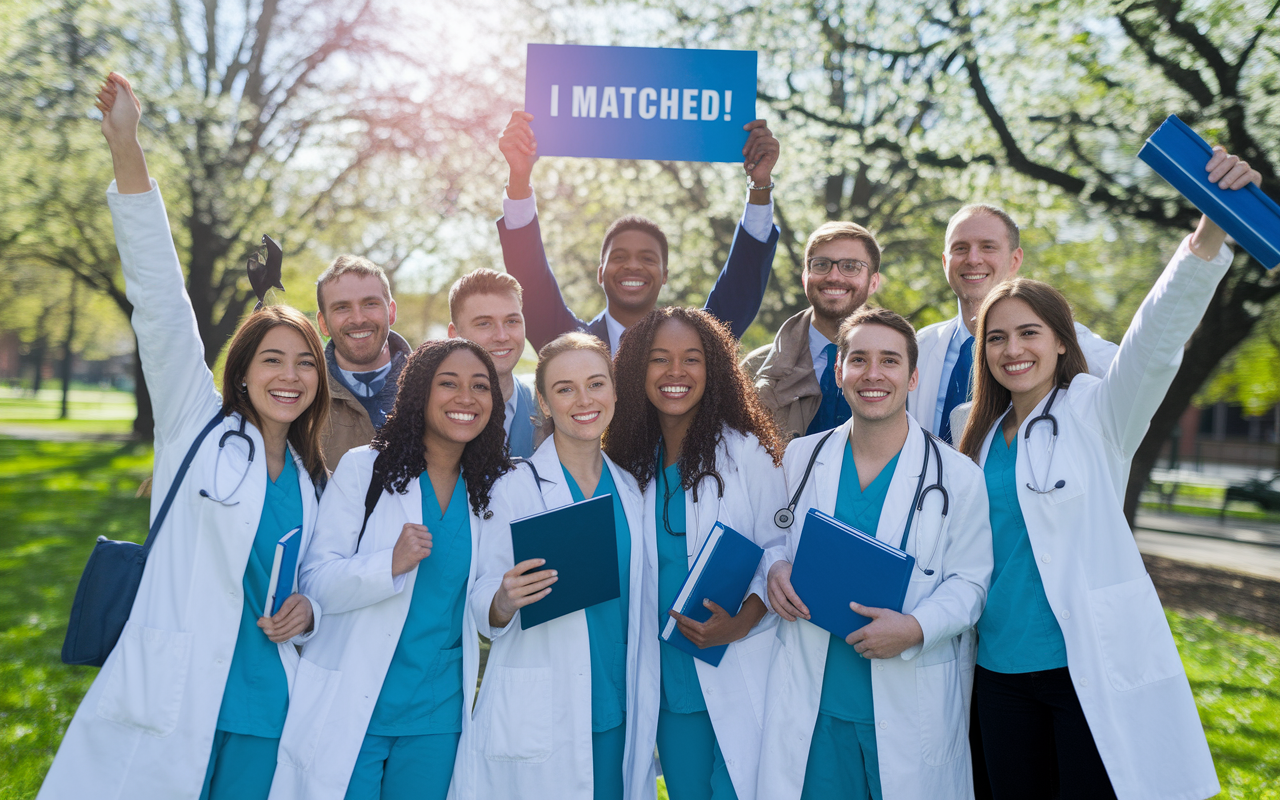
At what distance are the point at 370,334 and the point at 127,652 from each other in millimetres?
1824

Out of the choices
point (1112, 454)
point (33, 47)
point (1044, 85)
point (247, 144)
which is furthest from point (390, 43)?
point (1112, 454)

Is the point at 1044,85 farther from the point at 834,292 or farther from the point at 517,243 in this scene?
the point at 517,243

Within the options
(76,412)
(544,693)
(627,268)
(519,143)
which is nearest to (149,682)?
(544,693)

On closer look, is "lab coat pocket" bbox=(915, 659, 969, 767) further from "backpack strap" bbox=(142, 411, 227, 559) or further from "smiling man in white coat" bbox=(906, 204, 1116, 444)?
"backpack strap" bbox=(142, 411, 227, 559)

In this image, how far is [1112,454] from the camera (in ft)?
9.86

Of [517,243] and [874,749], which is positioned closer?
[874,749]

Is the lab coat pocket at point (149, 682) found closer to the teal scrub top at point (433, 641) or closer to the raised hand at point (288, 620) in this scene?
the raised hand at point (288, 620)

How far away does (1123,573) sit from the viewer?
2.86 m

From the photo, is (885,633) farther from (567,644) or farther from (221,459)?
(221,459)

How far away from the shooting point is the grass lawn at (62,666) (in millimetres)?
5062

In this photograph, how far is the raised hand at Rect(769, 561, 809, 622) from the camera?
286cm

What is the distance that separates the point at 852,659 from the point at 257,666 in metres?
2.06

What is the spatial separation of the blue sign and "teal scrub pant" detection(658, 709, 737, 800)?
2512 millimetres

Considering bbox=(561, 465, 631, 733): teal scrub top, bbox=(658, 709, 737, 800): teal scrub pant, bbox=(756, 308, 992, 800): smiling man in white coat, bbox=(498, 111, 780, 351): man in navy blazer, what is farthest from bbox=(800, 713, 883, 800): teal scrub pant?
bbox=(498, 111, 780, 351): man in navy blazer
